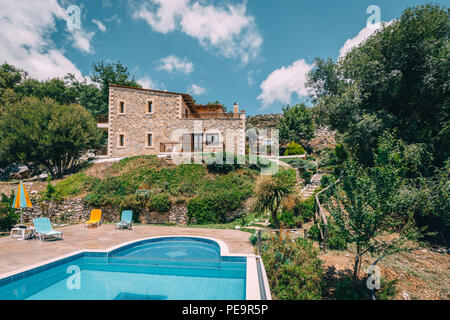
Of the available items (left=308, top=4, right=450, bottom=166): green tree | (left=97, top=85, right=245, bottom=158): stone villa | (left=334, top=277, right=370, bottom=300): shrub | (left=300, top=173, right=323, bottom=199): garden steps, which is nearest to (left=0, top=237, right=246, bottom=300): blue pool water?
(left=334, top=277, right=370, bottom=300): shrub

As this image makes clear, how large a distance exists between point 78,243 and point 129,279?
3995 mm

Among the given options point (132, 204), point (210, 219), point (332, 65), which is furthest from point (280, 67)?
point (132, 204)

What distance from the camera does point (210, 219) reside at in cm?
1260

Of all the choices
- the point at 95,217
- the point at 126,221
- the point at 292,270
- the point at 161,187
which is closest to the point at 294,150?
the point at 161,187

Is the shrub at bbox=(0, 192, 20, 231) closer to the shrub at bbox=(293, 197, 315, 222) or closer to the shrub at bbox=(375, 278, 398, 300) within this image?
the shrub at bbox=(293, 197, 315, 222)

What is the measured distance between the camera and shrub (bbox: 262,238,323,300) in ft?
16.5

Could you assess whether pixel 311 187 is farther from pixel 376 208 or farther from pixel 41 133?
pixel 41 133

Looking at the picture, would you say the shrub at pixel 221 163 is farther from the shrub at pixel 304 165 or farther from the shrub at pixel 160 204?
the shrub at pixel 304 165

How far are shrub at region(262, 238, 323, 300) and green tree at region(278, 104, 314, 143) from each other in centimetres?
2257

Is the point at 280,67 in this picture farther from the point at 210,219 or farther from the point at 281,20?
the point at 210,219

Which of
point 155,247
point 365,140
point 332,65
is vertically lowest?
point 155,247

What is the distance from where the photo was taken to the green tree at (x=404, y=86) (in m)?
11.0

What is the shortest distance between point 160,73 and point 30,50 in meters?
12.0

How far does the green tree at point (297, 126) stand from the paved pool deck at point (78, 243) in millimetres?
20350
